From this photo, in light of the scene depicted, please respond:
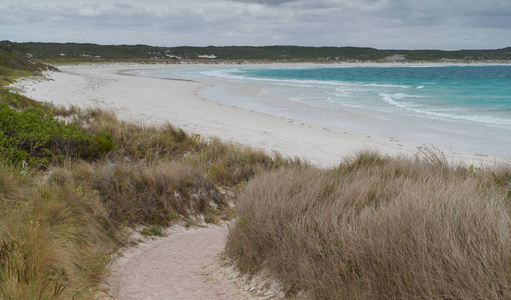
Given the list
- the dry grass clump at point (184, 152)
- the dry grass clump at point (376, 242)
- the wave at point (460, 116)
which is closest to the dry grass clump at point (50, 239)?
the dry grass clump at point (376, 242)

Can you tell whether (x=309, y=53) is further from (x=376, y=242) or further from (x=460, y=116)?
(x=376, y=242)

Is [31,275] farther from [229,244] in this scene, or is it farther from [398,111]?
[398,111]

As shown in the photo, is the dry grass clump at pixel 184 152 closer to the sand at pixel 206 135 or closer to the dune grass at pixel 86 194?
the dune grass at pixel 86 194

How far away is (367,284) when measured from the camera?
2.90 meters

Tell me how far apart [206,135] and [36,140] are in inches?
227

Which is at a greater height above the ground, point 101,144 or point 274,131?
point 101,144

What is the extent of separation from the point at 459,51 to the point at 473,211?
20627cm

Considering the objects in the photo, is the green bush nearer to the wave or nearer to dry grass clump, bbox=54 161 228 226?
dry grass clump, bbox=54 161 228 226

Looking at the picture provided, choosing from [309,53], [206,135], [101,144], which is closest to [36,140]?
[101,144]

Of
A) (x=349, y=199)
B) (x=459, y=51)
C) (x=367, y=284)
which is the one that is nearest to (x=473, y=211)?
(x=367, y=284)

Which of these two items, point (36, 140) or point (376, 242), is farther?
point (36, 140)

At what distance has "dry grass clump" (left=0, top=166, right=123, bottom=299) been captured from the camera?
3029mm

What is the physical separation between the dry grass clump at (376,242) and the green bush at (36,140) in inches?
148

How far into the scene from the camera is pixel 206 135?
1210 centimetres
